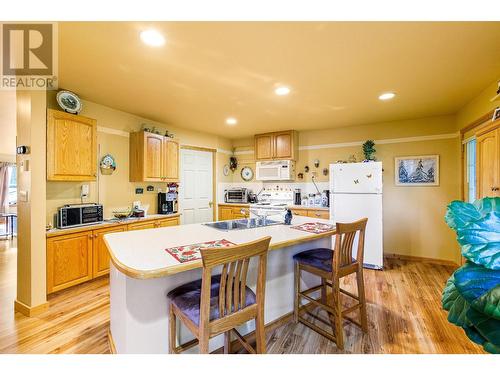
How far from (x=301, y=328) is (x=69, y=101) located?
11.4 ft

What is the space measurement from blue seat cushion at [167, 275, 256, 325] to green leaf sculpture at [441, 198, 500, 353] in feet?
3.24

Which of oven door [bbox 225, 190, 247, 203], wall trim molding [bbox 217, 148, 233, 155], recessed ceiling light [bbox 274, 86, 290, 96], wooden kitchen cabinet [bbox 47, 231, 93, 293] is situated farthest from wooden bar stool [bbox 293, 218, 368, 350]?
wall trim molding [bbox 217, 148, 233, 155]

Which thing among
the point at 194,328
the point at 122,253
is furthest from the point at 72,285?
the point at 194,328

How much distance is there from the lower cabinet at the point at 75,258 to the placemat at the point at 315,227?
220 cm

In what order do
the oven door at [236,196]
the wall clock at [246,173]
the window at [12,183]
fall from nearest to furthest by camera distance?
the oven door at [236,196]
the wall clock at [246,173]
the window at [12,183]

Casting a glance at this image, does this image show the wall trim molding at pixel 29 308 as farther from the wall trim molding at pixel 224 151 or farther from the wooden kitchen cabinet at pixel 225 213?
the wall trim molding at pixel 224 151

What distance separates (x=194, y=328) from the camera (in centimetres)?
126

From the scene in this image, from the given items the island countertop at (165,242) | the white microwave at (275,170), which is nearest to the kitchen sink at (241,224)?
the island countertop at (165,242)

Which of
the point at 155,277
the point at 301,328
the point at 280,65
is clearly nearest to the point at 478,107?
the point at 280,65

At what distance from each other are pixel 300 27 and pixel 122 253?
1866mm

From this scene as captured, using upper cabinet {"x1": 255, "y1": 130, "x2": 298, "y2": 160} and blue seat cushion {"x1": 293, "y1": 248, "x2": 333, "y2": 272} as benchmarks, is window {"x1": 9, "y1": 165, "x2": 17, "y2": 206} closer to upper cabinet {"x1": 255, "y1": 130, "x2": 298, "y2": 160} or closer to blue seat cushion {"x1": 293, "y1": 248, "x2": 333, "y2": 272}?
upper cabinet {"x1": 255, "y1": 130, "x2": 298, "y2": 160}

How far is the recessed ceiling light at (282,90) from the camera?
2.72 meters

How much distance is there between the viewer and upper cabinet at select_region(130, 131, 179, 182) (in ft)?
11.8
